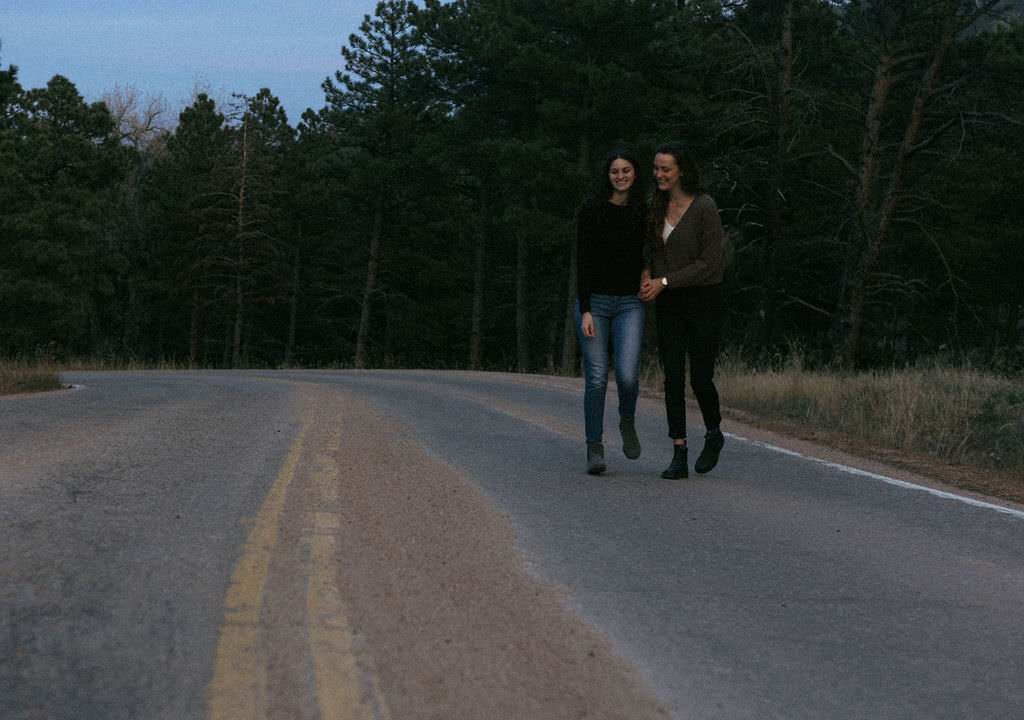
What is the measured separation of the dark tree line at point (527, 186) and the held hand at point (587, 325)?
1297 centimetres

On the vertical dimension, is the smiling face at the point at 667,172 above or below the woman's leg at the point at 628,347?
above

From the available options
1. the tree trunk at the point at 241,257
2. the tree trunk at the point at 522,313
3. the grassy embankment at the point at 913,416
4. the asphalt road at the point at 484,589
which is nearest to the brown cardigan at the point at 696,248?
the asphalt road at the point at 484,589

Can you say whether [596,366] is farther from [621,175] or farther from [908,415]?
[908,415]

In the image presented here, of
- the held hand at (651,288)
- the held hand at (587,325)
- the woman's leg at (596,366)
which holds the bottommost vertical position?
the woman's leg at (596,366)

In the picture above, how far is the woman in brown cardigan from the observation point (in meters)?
6.57

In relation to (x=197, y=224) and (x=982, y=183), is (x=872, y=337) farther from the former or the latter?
(x=197, y=224)

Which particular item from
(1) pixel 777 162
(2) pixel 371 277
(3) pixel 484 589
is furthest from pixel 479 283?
(3) pixel 484 589

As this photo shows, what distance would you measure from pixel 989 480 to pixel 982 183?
986 inches

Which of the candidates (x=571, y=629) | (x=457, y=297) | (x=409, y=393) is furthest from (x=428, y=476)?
(x=457, y=297)

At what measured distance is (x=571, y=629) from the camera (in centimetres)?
332

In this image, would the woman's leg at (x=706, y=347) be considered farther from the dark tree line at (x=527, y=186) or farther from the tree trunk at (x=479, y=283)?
the tree trunk at (x=479, y=283)

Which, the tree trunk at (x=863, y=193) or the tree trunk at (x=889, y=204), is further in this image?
the tree trunk at (x=863, y=193)

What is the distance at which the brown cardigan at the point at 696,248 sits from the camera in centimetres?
656

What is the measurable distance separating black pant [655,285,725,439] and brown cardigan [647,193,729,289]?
6.2 inches
